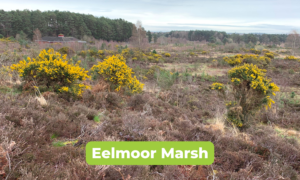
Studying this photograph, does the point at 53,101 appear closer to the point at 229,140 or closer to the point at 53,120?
the point at 53,120

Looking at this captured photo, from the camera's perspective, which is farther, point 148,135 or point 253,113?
point 253,113

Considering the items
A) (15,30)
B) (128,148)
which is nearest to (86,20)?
(15,30)

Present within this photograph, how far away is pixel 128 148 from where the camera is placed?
82.2 inches

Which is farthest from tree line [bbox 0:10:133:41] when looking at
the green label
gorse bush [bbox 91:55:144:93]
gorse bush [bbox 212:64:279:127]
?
the green label

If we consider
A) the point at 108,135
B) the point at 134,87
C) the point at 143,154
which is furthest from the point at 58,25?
the point at 143,154

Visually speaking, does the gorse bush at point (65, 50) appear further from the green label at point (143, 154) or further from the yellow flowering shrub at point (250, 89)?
the green label at point (143, 154)

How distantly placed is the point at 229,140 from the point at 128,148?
1.86 metres

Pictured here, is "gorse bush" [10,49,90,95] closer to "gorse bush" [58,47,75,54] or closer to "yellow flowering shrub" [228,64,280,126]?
"yellow flowering shrub" [228,64,280,126]

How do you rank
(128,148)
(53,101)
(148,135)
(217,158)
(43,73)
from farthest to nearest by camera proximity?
(43,73)
(53,101)
(148,135)
(217,158)
(128,148)

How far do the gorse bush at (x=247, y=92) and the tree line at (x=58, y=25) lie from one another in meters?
50.0

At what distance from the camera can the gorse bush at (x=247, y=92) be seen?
496 centimetres

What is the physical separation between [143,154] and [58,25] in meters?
62.5

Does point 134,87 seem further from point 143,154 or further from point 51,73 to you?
point 143,154

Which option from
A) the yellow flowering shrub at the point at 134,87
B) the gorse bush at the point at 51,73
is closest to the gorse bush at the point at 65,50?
the yellow flowering shrub at the point at 134,87
